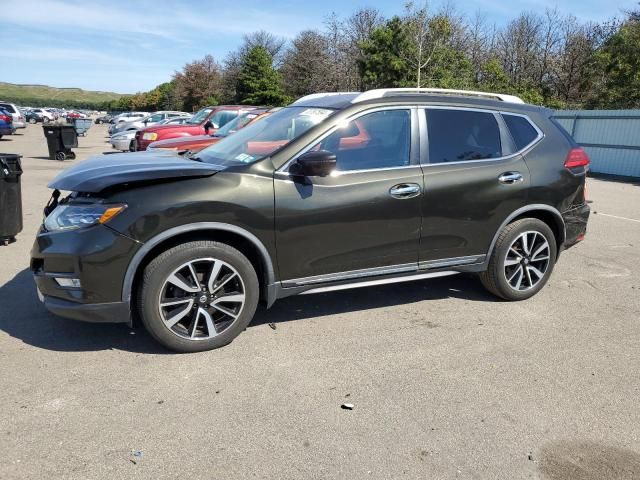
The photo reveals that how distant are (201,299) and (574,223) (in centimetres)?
367

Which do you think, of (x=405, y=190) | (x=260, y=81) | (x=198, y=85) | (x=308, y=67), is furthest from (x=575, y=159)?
(x=198, y=85)

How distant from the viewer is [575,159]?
504 centimetres

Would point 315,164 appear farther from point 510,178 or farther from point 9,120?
point 9,120

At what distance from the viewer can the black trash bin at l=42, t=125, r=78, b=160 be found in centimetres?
1694

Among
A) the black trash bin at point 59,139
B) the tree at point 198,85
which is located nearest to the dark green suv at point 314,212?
the black trash bin at point 59,139

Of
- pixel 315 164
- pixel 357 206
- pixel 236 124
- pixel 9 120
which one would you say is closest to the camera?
pixel 315 164

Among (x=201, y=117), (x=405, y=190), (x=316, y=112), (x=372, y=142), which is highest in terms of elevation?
(x=201, y=117)

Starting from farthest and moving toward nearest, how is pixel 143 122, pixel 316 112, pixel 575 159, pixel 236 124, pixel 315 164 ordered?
1. pixel 143 122
2. pixel 236 124
3. pixel 575 159
4. pixel 316 112
5. pixel 315 164

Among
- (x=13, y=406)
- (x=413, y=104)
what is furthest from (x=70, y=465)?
(x=413, y=104)

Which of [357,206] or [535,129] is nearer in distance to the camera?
[357,206]

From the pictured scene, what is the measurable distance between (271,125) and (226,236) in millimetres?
1393

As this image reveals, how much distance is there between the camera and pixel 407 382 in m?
3.47

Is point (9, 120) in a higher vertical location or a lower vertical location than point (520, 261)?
higher

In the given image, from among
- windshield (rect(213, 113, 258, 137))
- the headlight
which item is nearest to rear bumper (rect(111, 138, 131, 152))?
windshield (rect(213, 113, 258, 137))
